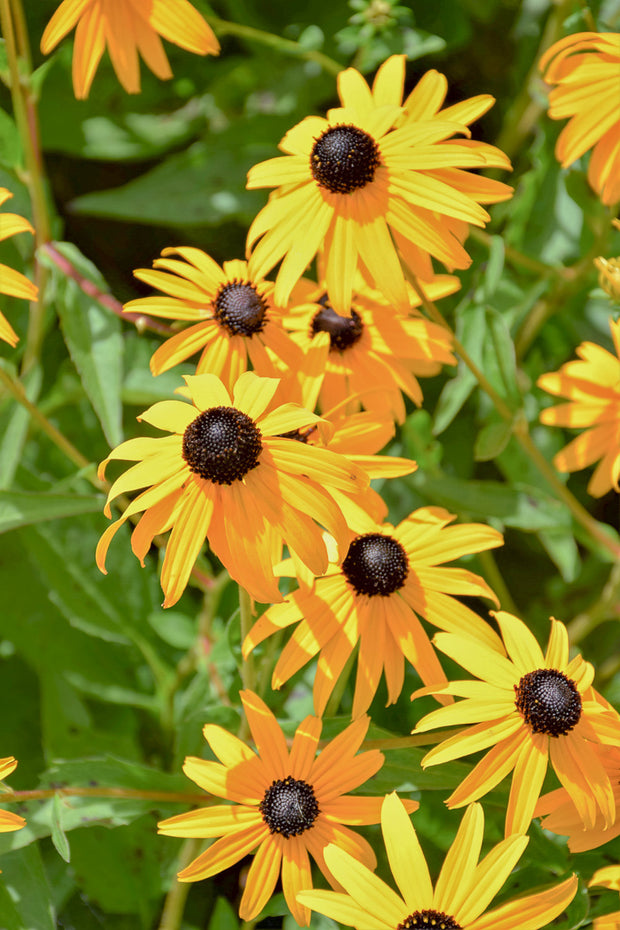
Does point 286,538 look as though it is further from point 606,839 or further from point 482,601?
point 482,601

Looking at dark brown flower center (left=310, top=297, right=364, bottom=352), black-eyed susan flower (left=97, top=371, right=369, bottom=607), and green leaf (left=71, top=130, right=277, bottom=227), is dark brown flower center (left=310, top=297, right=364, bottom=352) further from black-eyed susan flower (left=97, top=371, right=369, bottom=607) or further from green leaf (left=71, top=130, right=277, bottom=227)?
green leaf (left=71, top=130, right=277, bottom=227)

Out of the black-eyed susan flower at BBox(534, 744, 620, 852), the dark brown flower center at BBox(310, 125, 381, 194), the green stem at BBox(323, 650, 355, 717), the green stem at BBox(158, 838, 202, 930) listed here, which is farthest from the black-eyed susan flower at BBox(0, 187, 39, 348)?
the black-eyed susan flower at BBox(534, 744, 620, 852)

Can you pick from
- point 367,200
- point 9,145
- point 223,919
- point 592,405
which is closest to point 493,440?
point 592,405

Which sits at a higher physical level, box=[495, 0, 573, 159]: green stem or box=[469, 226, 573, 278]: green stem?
box=[495, 0, 573, 159]: green stem

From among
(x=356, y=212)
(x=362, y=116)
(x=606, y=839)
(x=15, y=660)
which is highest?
(x=362, y=116)

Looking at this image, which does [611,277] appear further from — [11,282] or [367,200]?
[11,282]

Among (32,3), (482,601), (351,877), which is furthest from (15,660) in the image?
(32,3)

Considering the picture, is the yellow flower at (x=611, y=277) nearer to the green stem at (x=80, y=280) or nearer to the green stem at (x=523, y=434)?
the green stem at (x=523, y=434)
